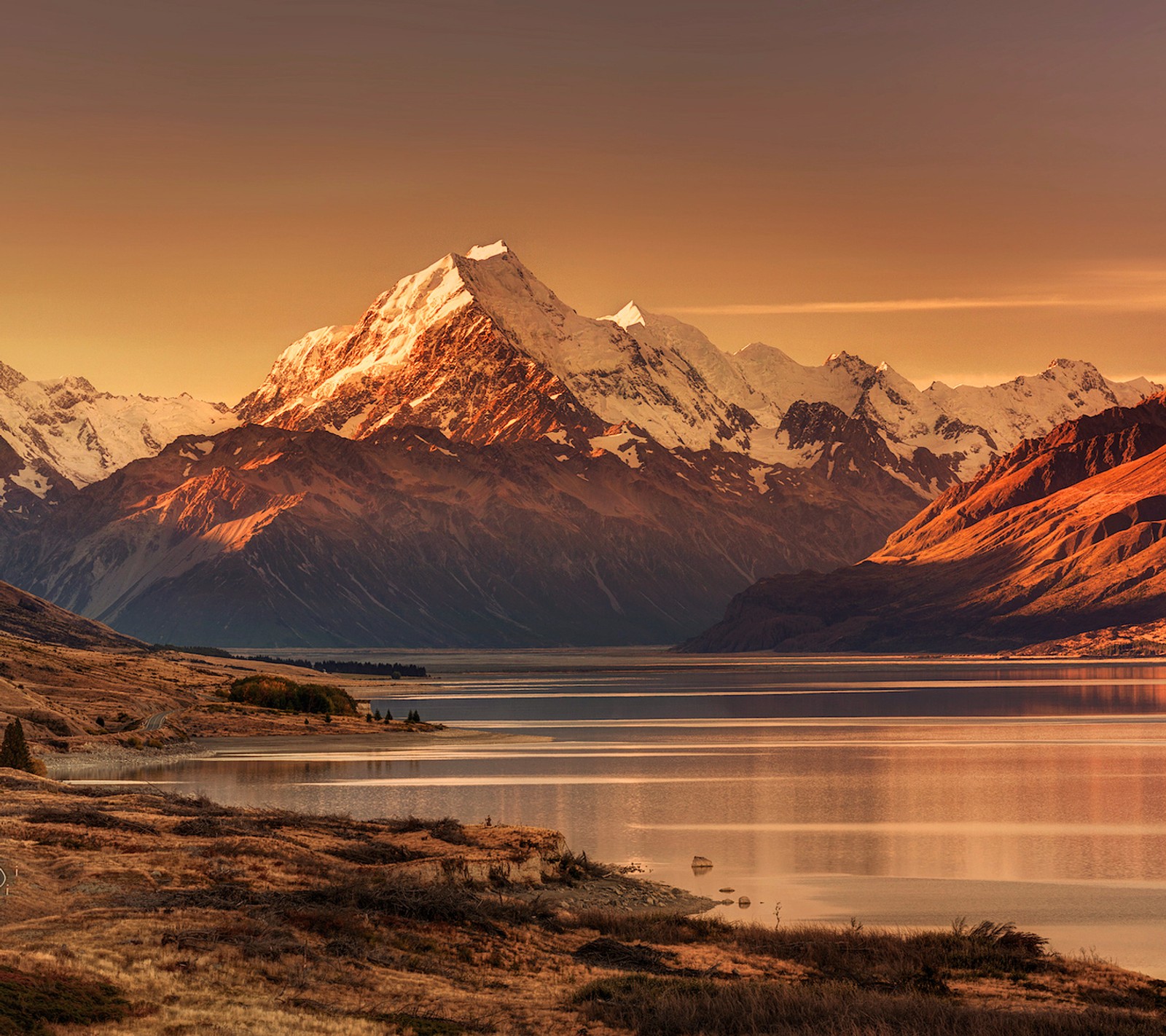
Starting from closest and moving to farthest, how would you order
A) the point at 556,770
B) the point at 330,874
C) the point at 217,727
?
the point at 330,874, the point at 556,770, the point at 217,727

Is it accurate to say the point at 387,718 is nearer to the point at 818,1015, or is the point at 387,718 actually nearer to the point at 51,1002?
the point at 818,1015

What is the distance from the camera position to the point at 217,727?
173875mm

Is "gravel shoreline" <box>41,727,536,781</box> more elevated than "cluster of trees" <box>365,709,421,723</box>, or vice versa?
"cluster of trees" <box>365,709,421,723</box>

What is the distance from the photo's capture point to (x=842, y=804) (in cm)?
10069

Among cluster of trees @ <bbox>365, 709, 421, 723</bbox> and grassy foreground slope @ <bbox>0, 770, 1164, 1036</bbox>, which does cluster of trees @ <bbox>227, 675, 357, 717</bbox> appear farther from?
grassy foreground slope @ <bbox>0, 770, 1164, 1036</bbox>

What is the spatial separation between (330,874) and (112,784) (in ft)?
156

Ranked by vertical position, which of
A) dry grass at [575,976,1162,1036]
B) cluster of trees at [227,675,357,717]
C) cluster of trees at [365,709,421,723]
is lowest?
dry grass at [575,976,1162,1036]

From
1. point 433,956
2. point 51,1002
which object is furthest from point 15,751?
point 51,1002

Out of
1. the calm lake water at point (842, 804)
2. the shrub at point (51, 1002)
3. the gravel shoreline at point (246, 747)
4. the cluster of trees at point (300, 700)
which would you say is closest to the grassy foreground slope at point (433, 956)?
the shrub at point (51, 1002)

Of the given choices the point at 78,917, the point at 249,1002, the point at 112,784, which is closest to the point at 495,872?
the point at 78,917

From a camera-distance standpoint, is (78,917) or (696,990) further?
(78,917)

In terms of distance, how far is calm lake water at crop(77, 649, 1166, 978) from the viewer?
65000 mm

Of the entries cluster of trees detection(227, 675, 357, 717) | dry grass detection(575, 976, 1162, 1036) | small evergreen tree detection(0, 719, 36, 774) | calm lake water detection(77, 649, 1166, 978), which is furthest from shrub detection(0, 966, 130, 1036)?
cluster of trees detection(227, 675, 357, 717)

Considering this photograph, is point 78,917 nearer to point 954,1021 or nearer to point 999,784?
point 954,1021
